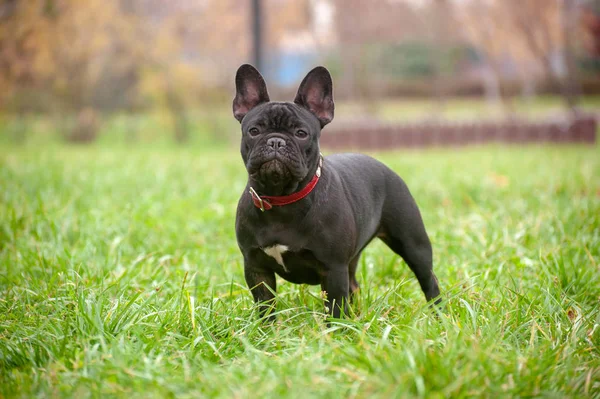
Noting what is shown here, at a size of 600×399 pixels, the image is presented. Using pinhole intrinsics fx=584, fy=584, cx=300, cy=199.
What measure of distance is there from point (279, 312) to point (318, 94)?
1.19m

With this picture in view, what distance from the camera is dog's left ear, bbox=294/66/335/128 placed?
3152 mm

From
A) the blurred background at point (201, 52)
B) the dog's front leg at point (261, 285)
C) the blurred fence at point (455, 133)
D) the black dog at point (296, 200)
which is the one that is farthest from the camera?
the blurred background at point (201, 52)

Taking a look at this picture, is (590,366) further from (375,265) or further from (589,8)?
(589,8)

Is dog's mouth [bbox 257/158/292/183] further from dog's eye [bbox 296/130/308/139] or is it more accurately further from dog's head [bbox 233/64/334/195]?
dog's eye [bbox 296/130/308/139]

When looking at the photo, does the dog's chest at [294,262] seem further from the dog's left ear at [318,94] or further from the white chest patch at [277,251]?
the dog's left ear at [318,94]

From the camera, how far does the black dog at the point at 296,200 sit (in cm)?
287

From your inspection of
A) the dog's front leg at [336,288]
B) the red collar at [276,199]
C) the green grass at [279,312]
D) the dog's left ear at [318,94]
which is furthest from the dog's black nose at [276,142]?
the green grass at [279,312]

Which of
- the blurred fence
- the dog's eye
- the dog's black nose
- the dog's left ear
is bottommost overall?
the blurred fence

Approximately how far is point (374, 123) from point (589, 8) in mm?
14866

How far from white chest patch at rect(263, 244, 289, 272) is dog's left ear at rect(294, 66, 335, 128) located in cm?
75

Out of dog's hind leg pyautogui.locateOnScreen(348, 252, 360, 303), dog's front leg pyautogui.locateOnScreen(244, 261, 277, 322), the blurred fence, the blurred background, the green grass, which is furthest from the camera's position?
the blurred background

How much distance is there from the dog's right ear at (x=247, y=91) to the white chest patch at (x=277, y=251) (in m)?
0.76

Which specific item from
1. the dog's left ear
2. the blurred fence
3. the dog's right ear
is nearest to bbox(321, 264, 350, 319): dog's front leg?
the dog's left ear

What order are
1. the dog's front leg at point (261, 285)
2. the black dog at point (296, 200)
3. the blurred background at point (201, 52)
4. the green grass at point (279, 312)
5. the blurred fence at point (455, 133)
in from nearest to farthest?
the green grass at point (279, 312), the black dog at point (296, 200), the dog's front leg at point (261, 285), the blurred fence at point (455, 133), the blurred background at point (201, 52)
